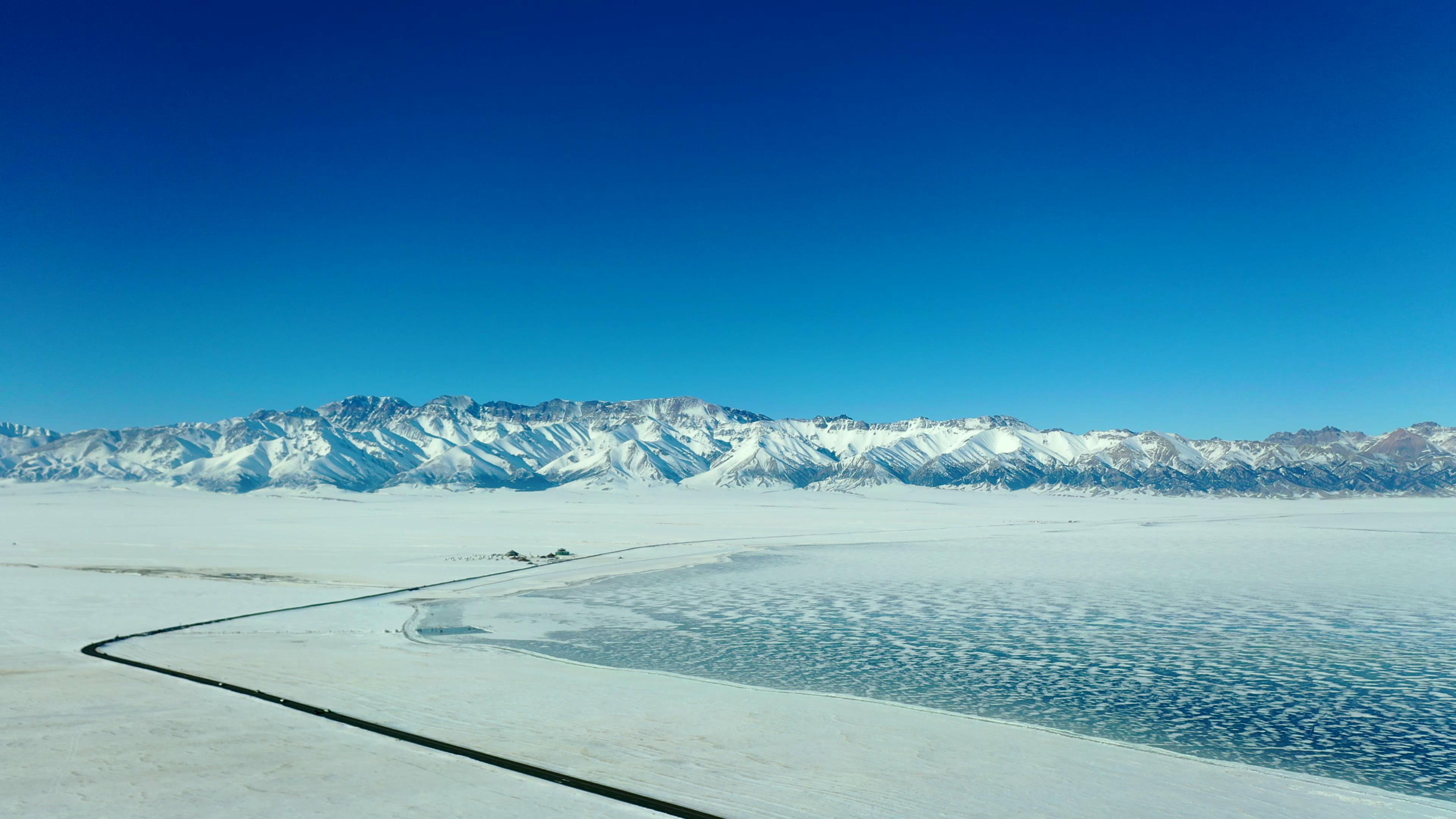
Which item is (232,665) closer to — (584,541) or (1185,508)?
(584,541)

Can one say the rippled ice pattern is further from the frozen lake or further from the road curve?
the road curve

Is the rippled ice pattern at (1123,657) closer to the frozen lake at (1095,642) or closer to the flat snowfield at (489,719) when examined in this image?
the frozen lake at (1095,642)

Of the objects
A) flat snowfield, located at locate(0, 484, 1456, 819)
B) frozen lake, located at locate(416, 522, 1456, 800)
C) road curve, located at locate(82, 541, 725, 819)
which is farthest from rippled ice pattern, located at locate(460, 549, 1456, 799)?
road curve, located at locate(82, 541, 725, 819)

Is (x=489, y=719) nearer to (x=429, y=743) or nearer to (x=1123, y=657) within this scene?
(x=429, y=743)

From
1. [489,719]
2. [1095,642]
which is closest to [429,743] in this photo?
[489,719]

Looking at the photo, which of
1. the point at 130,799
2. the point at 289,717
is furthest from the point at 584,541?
the point at 130,799
